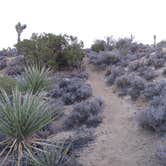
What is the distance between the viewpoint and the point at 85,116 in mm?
10828

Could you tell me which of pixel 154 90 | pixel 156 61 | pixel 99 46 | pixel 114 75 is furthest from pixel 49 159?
pixel 99 46

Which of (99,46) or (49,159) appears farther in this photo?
(99,46)

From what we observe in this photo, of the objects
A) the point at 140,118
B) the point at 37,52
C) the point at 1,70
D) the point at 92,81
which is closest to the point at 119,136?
the point at 140,118

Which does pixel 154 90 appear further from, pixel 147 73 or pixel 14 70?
pixel 14 70

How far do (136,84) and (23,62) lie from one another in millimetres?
10444

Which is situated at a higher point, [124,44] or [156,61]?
[124,44]

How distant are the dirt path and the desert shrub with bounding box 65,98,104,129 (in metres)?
0.29

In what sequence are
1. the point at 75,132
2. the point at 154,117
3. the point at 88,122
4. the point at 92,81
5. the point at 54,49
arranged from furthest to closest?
the point at 54,49
the point at 92,81
the point at 88,122
the point at 75,132
the point at 154,117

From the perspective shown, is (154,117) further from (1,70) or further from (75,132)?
(1,70)

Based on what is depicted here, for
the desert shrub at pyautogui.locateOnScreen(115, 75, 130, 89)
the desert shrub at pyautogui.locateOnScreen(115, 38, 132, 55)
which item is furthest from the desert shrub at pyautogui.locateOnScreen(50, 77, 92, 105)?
the desert shrub at pyautogui.locateOnScreen(115, 38, 132, 55)

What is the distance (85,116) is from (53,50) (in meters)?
10.4

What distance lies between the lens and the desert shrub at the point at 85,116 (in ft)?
34.6

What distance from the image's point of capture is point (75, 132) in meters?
9.47

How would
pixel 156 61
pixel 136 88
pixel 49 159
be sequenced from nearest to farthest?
pixel 49 159 < pixel 136 88 < pixel 156 61
